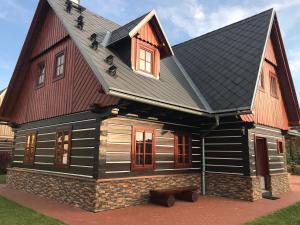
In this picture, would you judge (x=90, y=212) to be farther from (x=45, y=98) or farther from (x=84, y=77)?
(x=45, y=98)

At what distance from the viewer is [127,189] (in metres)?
8.91

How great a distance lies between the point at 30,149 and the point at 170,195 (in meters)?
7.15

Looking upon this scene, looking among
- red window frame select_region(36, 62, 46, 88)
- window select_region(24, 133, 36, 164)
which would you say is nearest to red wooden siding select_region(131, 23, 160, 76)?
red window frame select_region(36, 62, 46, 88)

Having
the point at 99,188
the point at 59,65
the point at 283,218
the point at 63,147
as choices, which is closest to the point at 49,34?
the point at 59,65

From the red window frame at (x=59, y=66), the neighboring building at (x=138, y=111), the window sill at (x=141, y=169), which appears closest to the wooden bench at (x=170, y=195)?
the neighboring building at (x=138, y=111)

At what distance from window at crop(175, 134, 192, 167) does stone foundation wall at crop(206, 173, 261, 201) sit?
48.0 inches

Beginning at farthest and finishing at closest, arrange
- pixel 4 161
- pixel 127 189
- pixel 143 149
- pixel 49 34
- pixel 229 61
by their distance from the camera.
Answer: pixel 4 161, pixel 229 61, pixel 49 34, pixel 143 149, pixel 127 189

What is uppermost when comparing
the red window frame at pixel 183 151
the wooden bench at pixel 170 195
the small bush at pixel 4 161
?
the red window frame at pixel 183 151

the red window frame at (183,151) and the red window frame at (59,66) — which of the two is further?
the red window frame at (183,151)

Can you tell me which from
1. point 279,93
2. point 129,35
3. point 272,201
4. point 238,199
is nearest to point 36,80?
point 129,35

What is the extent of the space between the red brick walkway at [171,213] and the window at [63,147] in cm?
145

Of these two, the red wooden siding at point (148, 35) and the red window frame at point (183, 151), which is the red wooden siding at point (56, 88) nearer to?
the red wooden siding at point (148, 35)

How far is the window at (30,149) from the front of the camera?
40.1ft

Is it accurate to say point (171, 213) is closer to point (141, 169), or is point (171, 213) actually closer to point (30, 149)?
point (141, 169)
